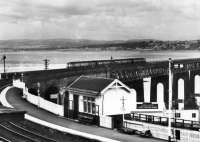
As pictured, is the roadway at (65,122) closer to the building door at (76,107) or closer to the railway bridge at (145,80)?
the building door at (76,107)

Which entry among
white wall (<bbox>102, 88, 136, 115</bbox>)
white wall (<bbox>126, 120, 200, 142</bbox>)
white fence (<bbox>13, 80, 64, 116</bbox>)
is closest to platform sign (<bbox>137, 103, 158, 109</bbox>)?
white wall (<bbox>102, 88, 136, 115</bbox>)

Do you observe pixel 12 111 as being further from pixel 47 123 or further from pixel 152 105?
pixel 152 105

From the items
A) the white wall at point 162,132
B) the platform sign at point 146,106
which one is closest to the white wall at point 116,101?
the platform sign at point 146,106

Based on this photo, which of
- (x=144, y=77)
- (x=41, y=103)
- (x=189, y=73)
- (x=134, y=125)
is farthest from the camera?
(x=189, y=73)

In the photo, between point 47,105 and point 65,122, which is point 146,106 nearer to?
point 65,122

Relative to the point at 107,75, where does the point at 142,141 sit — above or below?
below

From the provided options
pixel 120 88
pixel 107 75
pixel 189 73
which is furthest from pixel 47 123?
pixel 189 73
